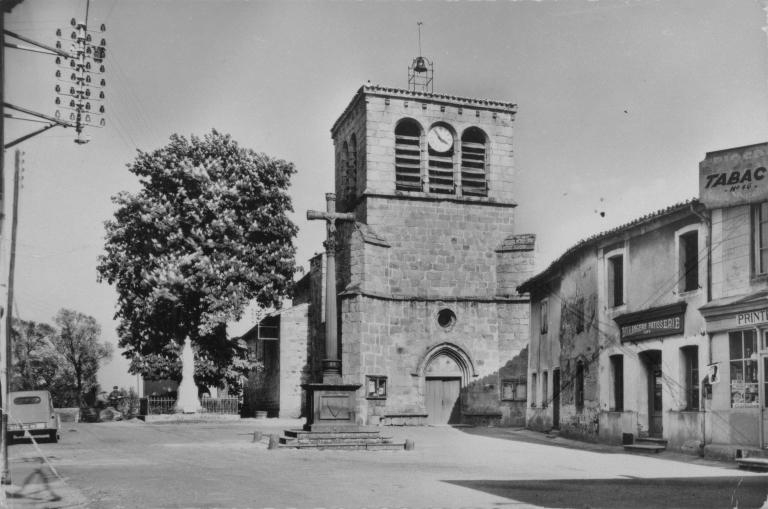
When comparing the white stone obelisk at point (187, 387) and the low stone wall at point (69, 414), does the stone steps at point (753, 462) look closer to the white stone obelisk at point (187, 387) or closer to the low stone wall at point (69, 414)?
the white stone obelisk at point (187, 387)

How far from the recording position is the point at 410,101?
35.0m

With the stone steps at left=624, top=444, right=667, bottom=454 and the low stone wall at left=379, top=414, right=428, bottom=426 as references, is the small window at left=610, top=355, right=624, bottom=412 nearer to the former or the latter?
the stone steps at left=624, top=444, right=667, bottom=454

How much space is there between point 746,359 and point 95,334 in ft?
98.5

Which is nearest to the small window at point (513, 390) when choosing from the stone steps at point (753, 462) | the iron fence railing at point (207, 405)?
the iron fence railing at point (207, 405)

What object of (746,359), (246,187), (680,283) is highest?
(246,187)

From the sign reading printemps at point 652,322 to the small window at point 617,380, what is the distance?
0.88 m

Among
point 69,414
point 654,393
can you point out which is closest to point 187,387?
point 69,414

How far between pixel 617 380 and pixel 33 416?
616 inches

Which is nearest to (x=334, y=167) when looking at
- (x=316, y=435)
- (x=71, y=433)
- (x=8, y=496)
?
(x=71, y=433)

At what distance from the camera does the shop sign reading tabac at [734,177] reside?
640 inches

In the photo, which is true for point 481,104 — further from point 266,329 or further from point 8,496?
point 8,496

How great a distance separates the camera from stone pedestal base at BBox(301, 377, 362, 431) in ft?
64.4

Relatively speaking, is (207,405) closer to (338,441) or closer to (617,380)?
(338,441)

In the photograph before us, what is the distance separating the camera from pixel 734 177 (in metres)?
16.8
